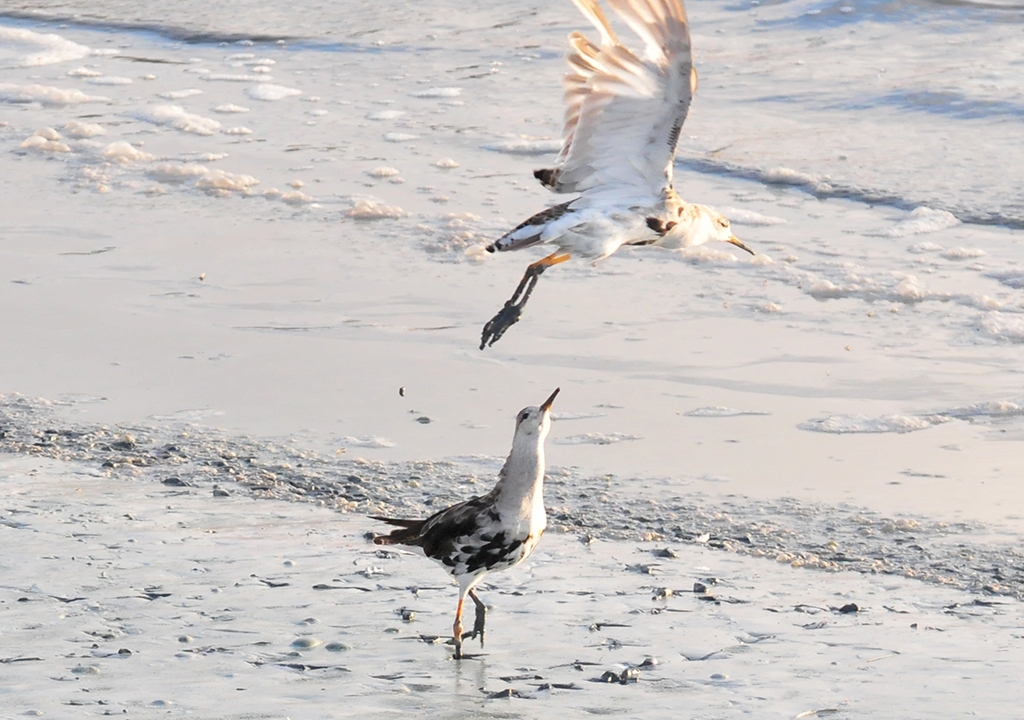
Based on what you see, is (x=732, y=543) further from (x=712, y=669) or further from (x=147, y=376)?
(x=147, y=376)

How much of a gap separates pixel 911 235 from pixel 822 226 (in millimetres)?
617

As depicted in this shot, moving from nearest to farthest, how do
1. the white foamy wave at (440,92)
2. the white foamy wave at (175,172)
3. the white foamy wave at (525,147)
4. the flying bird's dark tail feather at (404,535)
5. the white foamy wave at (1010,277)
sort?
the flying bird's dark tail feather at (404,535)
the white foamy wave at (1010,277)
the white foamy wave at (175,172)
the white foamy wave at (525,147)
the white foamy wave at (440,92)

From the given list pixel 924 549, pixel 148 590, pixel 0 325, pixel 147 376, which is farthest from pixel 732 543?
pixel 0 325

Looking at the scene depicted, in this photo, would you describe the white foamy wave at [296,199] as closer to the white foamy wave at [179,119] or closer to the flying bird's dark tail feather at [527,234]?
the white foamy wave at [179,119]

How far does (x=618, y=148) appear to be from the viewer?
7004mm

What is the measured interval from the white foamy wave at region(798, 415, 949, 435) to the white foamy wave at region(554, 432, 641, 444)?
847 millimetres

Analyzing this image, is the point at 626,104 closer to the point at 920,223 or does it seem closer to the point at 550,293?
the point at 550,293

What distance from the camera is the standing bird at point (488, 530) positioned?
5297 mm

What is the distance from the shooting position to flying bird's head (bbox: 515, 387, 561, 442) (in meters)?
5.70

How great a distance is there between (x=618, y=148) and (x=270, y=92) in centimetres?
903

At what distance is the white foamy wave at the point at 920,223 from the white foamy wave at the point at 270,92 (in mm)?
6613

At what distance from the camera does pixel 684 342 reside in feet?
27.9

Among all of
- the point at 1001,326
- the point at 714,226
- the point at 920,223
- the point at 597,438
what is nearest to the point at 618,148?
the point at 714,226

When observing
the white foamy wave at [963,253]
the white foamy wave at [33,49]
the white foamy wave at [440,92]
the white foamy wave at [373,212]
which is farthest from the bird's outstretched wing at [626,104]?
the white foamy wave at [33,49]
